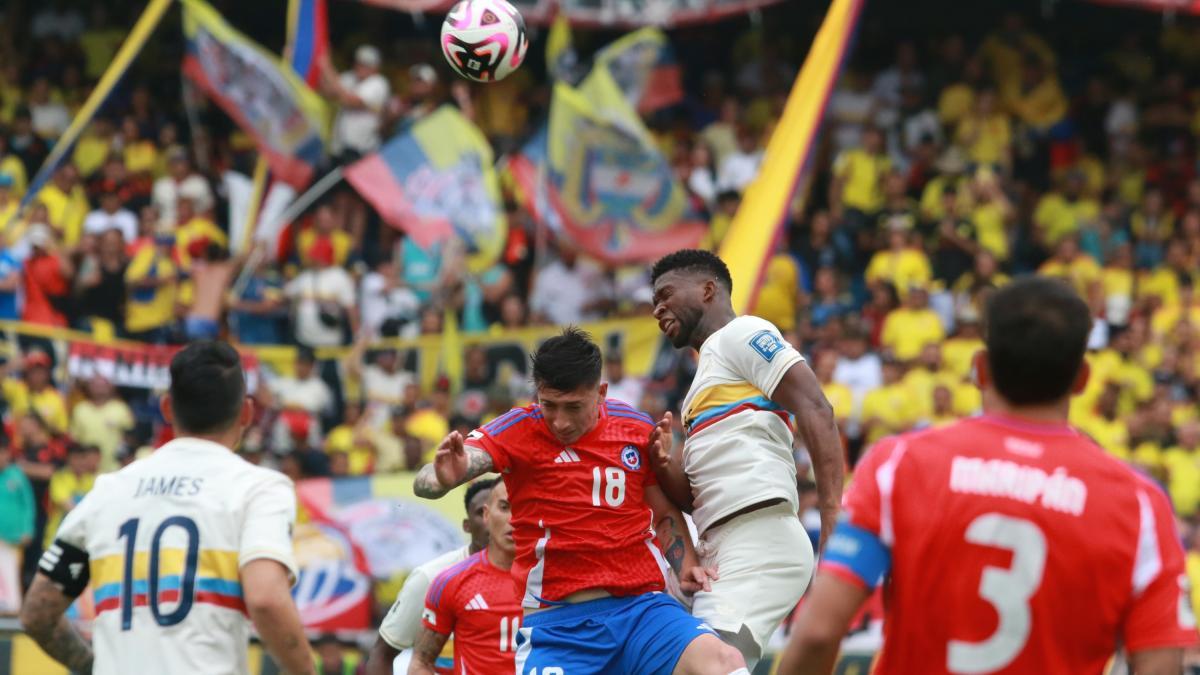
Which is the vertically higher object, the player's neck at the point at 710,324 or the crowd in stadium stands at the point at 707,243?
the player's neck at the point at 710,324

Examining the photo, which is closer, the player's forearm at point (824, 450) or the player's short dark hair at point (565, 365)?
the player's short dark hair at point (565, 365)

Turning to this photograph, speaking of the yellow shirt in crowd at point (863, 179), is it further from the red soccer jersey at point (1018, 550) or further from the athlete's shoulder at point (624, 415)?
the red soccer jersey at point (1018, 550)

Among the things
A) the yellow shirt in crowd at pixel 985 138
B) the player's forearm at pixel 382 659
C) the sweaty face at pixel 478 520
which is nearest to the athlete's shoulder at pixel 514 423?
the sweaty face at pixel 478 520

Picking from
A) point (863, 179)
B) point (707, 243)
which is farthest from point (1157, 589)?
point (863, 179)

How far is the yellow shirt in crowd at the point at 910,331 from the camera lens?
1712 cm

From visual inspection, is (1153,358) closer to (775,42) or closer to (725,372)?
(775,42)

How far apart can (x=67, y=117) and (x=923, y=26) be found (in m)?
10.5

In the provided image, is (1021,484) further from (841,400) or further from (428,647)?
(841,400)

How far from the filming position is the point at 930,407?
1627 centimetres

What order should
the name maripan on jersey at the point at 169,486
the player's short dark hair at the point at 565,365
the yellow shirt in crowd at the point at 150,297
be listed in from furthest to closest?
1. the yellow shirt in crowd at the point at 150,297
2. the player's short dark hair at the point at 565,365
3. the name maripan on jersey at the point at 169,486

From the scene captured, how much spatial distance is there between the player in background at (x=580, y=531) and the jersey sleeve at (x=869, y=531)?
2.43 metres

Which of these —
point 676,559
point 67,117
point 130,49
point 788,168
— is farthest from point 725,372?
point 67,117

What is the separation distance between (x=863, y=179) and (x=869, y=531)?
600 inches

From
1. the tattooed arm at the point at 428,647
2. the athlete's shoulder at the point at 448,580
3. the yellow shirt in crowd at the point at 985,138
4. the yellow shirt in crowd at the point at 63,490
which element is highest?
the yellow shirt in crowd at the point at 985,138
